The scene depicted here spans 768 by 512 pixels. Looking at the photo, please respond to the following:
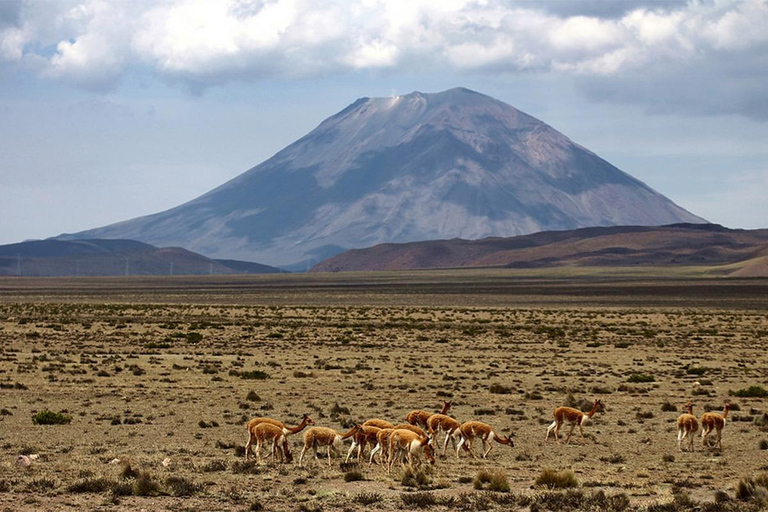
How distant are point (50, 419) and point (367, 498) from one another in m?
10.6

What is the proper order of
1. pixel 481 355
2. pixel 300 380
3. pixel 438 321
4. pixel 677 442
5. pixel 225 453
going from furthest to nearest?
pixel 438 321 < pixel 481 355 < pixel 300 380 < pixel 677 442 < pixel 225 453

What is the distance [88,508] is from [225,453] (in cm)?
492

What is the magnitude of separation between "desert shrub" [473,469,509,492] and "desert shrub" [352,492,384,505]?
1.60 m

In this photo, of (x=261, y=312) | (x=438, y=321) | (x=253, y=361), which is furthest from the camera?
(x=261, y=312)

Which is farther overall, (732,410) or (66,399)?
(66,399)

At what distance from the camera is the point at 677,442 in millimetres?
19156

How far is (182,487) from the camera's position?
46.5ft

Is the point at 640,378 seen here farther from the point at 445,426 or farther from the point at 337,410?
the point at 445,426

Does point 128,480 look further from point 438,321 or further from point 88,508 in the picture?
point 438,321

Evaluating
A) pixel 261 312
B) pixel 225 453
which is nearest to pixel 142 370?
pixel 225 453

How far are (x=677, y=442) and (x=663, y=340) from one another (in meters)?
31.5

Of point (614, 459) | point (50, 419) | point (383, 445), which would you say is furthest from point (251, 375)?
point (614, 459)

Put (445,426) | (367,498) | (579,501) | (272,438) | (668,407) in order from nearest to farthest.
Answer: (579,501) → (367,498) → (272,438) → (445,426) → (668,407)

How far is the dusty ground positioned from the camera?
14.6 metres
